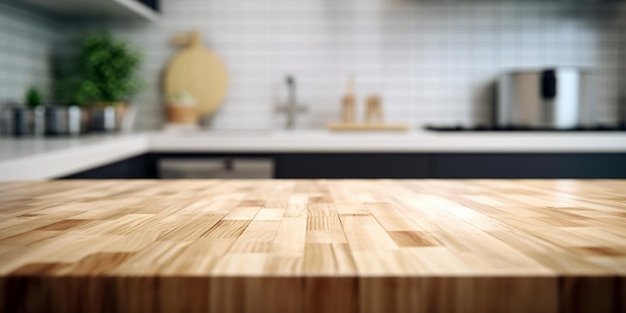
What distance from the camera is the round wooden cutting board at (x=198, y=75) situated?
8.15 feet

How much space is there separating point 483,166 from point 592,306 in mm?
1638

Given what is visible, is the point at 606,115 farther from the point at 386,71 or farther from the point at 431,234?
the point at 431,234

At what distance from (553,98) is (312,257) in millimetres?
1998

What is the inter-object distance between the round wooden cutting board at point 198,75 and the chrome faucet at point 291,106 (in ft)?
0.99

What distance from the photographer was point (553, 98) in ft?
6.86

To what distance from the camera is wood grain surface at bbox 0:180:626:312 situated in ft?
1.05

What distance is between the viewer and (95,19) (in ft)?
8.20

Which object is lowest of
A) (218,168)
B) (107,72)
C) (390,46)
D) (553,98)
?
(218,168)

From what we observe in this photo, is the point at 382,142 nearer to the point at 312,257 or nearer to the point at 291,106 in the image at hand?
the point at 291,106

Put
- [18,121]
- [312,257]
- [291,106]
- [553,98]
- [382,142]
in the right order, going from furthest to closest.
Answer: [291,106] < [553,98] < [382,142] < [18,121] < [312,257]

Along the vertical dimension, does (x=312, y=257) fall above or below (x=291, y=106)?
below

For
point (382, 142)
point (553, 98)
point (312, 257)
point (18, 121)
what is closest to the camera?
point (312, 257)

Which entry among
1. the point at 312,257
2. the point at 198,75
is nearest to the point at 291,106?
the point at 198,75

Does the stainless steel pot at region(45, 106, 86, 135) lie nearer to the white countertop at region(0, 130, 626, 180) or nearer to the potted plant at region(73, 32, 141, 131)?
the white countertop at region(0, 130, 626, 180)
